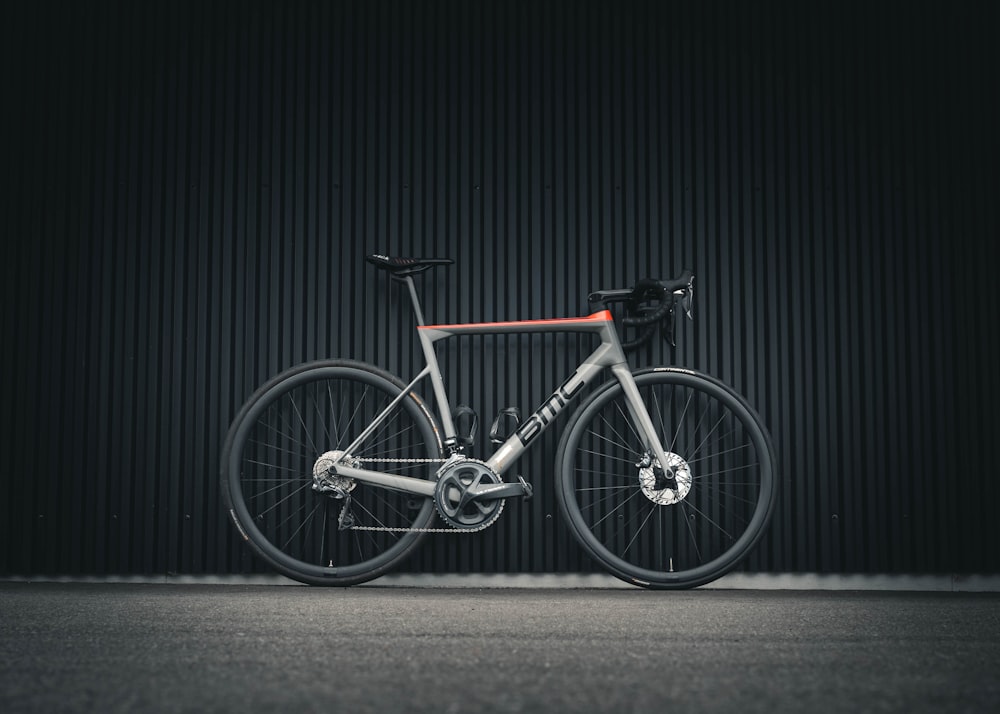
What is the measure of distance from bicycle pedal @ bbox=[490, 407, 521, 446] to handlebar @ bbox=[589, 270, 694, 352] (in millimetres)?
538

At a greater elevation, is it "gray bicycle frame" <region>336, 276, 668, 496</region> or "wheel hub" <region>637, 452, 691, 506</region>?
"gray bicycle frame" <region>336, 276, 668, 496</region>

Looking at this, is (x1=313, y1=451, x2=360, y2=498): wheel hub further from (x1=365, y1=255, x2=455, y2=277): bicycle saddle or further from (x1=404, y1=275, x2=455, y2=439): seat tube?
(x1=365, y1=255, x2=455, y2=277): bicycle saddle

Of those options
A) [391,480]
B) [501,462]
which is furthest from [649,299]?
[391,480]

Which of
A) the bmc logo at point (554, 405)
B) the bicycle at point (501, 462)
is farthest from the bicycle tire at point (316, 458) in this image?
the bmc logo at point (554, 405)

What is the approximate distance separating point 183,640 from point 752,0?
3.54 meters

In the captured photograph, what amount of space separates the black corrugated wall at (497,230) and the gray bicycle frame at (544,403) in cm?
21

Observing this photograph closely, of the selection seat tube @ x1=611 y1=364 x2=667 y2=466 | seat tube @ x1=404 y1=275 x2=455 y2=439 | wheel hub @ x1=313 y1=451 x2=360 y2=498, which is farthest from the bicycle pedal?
wheel hub @ x1=313 y1=451 x2=360 y2=498

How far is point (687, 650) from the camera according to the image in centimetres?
225

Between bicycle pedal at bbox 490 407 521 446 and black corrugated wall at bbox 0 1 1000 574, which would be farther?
black corrugated wall at bbox 0 1 1000 574

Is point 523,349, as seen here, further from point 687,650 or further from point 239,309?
point 687,650

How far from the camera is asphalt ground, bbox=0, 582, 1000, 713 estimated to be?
1693 millimetres

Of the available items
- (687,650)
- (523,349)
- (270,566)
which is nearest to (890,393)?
(523,349)

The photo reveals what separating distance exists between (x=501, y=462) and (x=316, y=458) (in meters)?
0.84

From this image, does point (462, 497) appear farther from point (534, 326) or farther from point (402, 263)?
point (402, 263)
